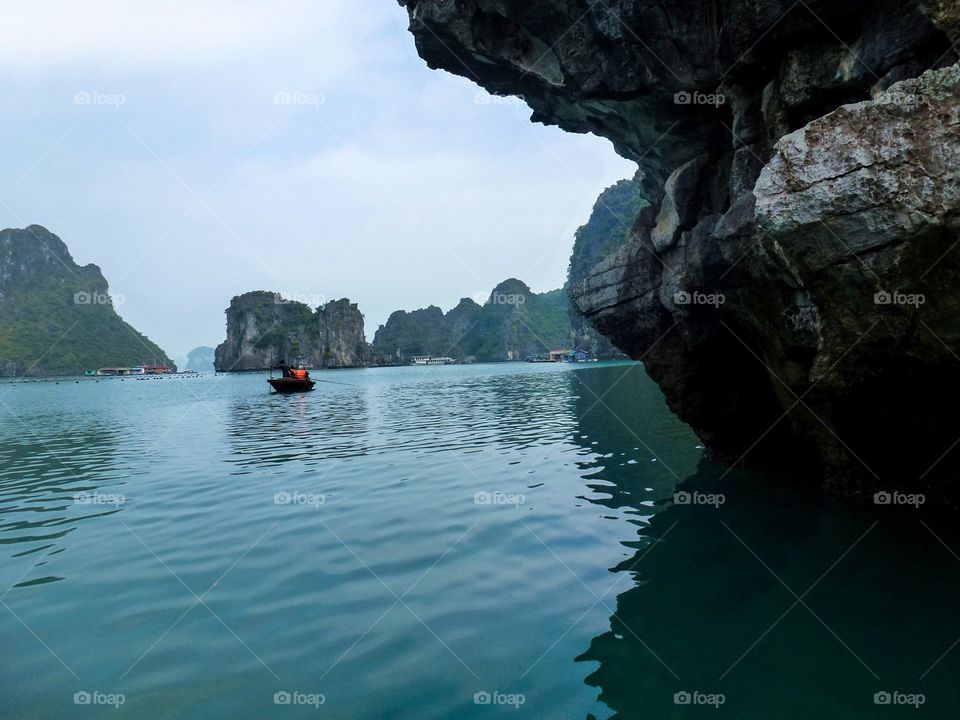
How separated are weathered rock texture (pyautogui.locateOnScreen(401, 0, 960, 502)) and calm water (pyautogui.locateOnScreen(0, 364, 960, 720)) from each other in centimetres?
237

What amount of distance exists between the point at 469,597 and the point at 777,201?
8.06 meters

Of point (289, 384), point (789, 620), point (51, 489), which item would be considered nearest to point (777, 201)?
point (789, 620)

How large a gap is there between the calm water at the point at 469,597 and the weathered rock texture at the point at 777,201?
7.79 feet

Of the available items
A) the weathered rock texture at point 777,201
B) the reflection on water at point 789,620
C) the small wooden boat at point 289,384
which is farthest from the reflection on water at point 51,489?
the small wooden boat at point 289,384

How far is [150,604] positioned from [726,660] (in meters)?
8.48

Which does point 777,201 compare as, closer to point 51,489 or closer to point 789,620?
point 789,620

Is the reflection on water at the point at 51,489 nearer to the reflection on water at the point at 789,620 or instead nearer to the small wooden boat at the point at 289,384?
the reflection on water at the point at 789,620

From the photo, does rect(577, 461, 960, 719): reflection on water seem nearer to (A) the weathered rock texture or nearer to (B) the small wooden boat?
(A) the weathered rock texture

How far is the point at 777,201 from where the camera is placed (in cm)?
891

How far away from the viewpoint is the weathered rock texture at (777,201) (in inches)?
319

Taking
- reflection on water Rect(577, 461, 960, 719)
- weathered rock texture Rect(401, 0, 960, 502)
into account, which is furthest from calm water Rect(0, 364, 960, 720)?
weathered rock texture Rect(401, 0, 960, 502)

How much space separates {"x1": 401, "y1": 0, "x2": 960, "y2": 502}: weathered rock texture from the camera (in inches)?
319

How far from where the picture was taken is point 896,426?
35.2 ft

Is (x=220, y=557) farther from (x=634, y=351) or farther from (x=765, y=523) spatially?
(x=634, y=351)
